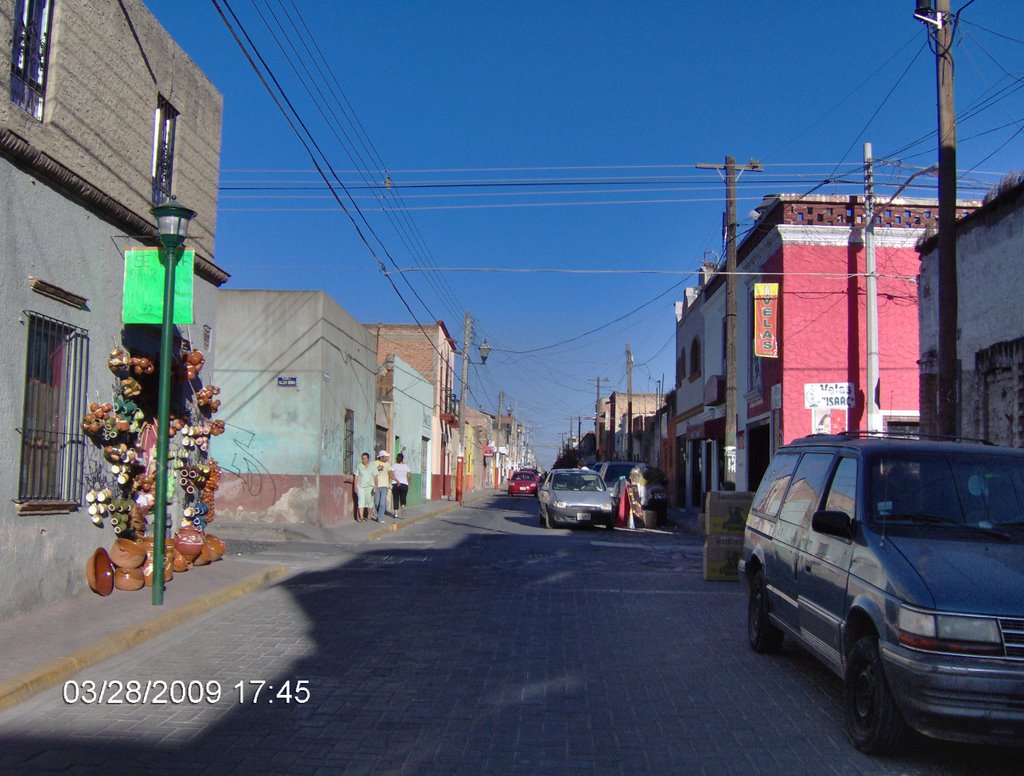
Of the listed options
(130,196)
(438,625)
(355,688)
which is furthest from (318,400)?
(355,688)

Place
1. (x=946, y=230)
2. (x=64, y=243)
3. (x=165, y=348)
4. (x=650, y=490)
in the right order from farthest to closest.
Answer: (x=650, y=490), (x=946, y=230), (x=165, y=348), (x=64, y=243)

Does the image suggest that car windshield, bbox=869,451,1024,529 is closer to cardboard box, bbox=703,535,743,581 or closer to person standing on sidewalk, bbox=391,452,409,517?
cardboard box, bbox=703,535,743,581

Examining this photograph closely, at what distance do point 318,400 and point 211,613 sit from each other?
10735mm

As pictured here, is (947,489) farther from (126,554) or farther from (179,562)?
(179,562)

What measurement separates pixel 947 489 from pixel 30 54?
870cm

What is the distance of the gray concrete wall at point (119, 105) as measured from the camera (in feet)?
29.3

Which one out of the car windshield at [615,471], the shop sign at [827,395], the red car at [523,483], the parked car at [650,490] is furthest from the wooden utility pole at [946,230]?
the red car at [523,483]

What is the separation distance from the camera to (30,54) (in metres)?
8.62

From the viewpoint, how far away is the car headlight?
4.51 metres

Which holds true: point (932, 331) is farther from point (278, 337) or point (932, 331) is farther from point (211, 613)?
point (278, 337)

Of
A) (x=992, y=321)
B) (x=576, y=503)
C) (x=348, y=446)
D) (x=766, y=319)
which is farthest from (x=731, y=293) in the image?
(x=348, y=446)

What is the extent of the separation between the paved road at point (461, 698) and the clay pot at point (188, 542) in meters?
1.52

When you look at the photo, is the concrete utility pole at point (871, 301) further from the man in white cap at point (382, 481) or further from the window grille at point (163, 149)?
the window grille at point (163, 149)
